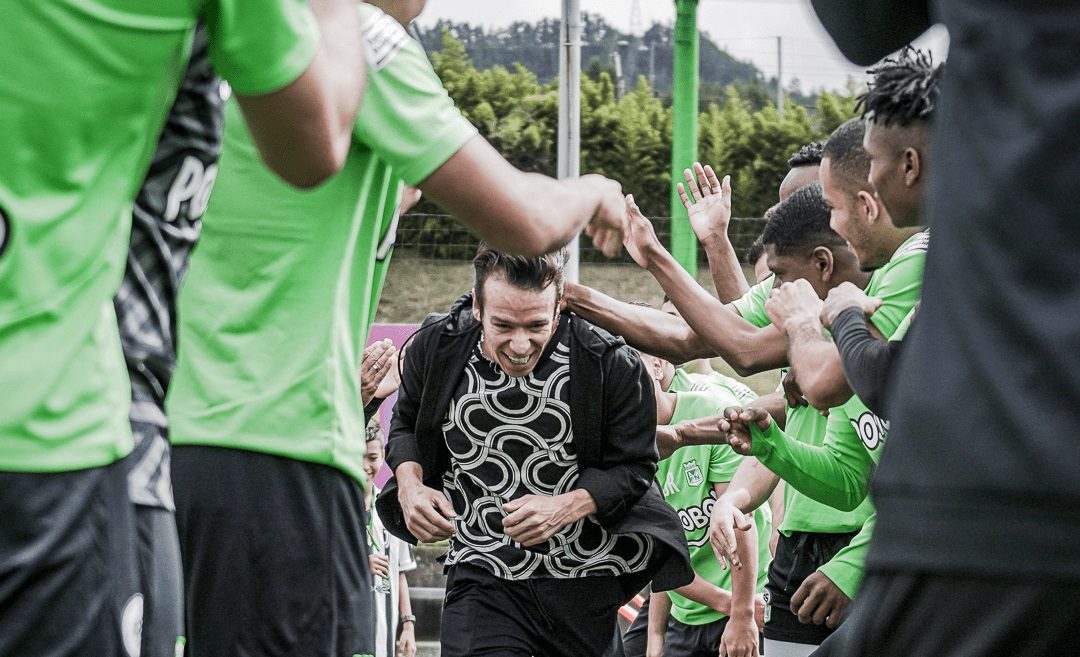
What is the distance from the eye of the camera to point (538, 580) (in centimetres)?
528

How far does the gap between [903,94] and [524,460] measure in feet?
7.14

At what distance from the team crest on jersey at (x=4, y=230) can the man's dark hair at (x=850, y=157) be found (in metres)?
2.77

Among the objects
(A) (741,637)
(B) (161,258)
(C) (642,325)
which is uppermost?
(B) (161,258)

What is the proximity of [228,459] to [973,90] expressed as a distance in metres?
1.76

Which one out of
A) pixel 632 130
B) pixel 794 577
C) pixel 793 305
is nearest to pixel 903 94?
pixel 793 305

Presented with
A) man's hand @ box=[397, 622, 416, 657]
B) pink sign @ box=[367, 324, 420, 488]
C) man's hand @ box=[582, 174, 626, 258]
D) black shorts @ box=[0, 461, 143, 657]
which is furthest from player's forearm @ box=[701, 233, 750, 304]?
pink sign @ box=[367, 324, 420, 488]

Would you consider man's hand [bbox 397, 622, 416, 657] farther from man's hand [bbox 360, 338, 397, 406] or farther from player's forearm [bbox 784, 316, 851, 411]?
player's forearm [bbox 784, 316, 851, 411]

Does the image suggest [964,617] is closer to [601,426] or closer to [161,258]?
[161,258]

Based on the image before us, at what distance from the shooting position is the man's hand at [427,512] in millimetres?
5121

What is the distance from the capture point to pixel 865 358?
10.9 feet

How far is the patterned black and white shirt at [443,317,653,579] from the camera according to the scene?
5.24 meters

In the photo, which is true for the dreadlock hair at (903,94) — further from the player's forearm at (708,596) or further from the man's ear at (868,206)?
the player's forearm at (708,596)

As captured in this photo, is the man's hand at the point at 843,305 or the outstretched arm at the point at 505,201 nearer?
the outstretched arm at the point at 505,201

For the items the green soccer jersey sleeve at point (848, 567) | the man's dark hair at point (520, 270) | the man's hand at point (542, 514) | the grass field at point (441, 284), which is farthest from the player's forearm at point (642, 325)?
the grass field at point (441, 284)
